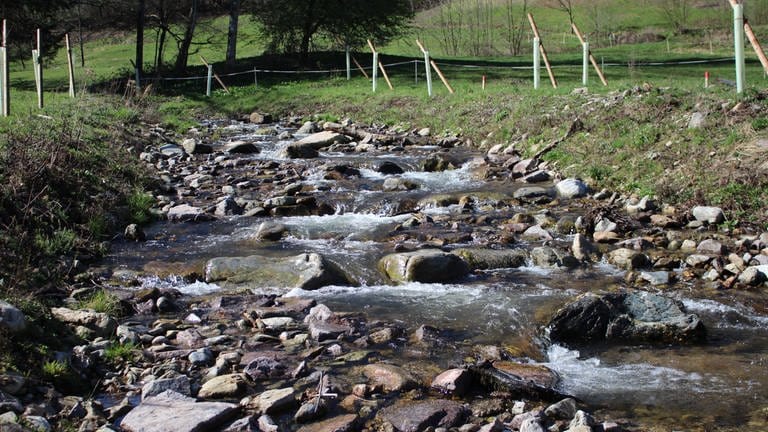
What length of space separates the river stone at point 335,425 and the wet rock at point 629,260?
5146 mm

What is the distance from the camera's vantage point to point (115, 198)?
11.7m

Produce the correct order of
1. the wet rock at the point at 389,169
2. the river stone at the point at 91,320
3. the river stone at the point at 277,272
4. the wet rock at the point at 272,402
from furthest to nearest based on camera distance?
1. the wet rock at the point at 389,169
2. the river stone at the point at 277,272
3. the river stone at the point at 91,320
4. the wet rock at the point at 272,402

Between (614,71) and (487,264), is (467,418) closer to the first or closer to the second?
(487,264)

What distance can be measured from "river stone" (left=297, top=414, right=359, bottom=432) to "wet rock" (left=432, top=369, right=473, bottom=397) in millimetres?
808

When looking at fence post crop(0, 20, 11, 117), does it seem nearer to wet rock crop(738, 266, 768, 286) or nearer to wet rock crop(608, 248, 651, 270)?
wet rock crop(608, 248, 651, 270)

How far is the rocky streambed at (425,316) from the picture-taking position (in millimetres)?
5410

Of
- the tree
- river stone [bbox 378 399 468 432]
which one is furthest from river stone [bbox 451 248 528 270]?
the tree

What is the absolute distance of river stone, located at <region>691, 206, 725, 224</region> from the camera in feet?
34.2

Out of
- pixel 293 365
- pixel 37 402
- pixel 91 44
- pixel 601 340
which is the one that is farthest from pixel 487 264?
pixel 91 44

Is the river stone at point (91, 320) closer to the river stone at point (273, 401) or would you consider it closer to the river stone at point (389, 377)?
the river stone at point (273, 401)

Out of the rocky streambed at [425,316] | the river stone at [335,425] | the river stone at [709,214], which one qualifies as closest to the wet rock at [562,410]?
the rocky streambed at [425,316]

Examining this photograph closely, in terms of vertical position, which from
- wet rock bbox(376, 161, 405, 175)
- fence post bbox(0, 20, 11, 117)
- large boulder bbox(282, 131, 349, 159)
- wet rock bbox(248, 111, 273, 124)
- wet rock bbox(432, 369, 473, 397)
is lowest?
wet rock bbox(432, 369, 473, 397)

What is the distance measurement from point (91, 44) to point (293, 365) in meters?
57.0

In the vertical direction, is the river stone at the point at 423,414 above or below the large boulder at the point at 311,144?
below
